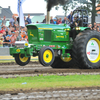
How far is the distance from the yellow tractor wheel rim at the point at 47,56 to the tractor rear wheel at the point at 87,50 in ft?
3.26

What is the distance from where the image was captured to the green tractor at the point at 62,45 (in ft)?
36.5

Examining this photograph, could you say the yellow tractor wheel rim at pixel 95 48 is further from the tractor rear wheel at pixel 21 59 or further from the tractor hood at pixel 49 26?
the tractor rear wheel at pixel 21 59

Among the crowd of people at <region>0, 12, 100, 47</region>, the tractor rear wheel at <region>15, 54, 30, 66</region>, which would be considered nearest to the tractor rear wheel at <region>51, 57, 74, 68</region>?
the tractor rear wheel at <region>15, 54, 30, 66</region>

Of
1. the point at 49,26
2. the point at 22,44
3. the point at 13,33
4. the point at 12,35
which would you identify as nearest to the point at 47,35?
the point at 49,26

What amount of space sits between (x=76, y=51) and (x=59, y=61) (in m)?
1.39

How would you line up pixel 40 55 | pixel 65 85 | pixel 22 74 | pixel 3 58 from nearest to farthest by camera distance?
1. pixel 65 85
2. pixel 22 74
3. pixel 40 55
4. pixel 3 58

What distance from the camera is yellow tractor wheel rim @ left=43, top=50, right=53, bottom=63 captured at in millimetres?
10931

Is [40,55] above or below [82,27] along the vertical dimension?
below

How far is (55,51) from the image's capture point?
12.0 m

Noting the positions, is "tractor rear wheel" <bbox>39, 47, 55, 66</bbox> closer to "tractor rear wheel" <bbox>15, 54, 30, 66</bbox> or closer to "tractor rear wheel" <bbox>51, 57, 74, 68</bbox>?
"tractor rear wheel" <bbox>15, 54, 30, 66</bbox>

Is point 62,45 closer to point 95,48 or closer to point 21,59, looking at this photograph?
point 95,48

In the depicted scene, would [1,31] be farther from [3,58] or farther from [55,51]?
[55,51]

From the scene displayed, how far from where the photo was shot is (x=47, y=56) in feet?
36.0

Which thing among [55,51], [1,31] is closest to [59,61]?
[55,51]
